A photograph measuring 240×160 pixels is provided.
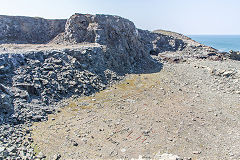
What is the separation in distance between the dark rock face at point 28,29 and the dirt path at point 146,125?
19.0 meters

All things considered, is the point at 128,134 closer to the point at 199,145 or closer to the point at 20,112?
the point at 199,145

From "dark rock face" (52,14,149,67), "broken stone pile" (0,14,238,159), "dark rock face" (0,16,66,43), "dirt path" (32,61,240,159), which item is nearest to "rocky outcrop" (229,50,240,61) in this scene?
"broken stone pile" (0,14,238,159)

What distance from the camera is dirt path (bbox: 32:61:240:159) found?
37.4 ft

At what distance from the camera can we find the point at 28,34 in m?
31.8

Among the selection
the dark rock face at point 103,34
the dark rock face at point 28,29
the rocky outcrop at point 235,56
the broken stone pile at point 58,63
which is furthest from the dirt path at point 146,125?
the rocky outcrop at point 235,56

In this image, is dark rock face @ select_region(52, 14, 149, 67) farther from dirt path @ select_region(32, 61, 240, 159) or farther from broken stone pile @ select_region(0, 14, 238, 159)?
dirt path @ select_region(32, 61, 240, 159)

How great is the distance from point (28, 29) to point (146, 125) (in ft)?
92.2

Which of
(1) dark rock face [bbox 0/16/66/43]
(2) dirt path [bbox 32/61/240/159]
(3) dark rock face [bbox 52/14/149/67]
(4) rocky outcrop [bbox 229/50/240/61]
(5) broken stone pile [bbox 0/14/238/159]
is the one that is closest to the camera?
(2) dirt path [bbox 32/61/240/159]

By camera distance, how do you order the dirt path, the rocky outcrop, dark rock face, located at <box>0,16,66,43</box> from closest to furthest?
1. the dirt path
2. dark rock face, located at <box>0,16,66,43</box>
3. the rocky outcrop

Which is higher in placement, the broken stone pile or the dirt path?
the broken stone pile

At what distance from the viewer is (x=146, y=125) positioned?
14.2m

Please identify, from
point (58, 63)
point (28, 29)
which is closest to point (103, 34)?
point (58, 63)

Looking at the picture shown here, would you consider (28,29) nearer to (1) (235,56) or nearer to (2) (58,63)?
(2) (58,63)

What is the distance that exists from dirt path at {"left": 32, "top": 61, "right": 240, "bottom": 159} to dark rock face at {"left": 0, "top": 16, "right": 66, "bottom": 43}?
18994 mm
